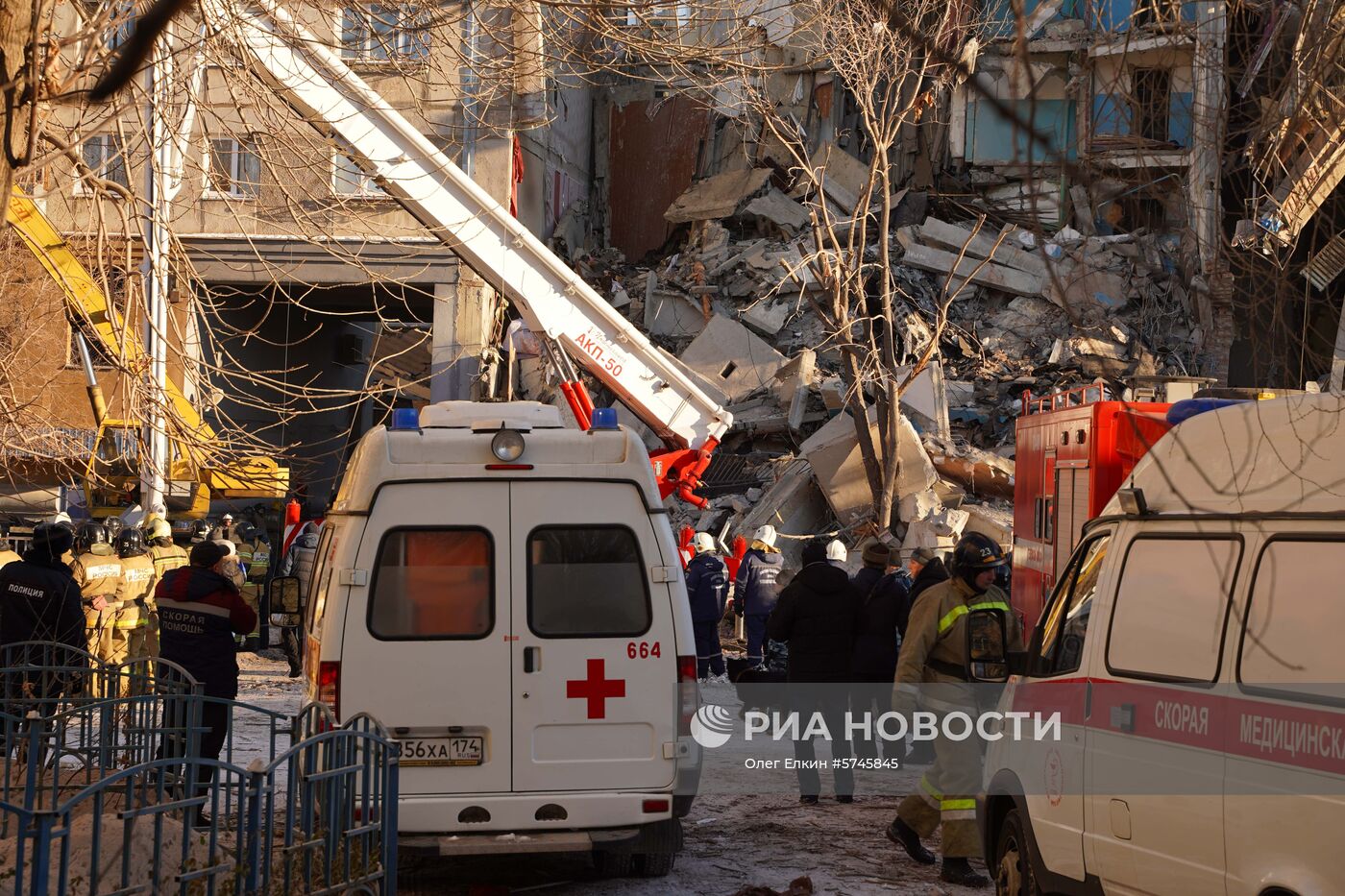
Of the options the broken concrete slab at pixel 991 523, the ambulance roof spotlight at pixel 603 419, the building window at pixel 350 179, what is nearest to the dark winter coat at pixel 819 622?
the ambulance roof spotlight at pixel 603 419

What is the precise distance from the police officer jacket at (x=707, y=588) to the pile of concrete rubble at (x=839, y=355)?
3.67 meters

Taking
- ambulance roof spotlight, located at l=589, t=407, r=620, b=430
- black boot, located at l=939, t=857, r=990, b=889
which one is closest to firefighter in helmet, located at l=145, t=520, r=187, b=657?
ambulance roof spotlight, located at l=589, t=407, r=620, b=430

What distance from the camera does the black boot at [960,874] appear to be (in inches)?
300

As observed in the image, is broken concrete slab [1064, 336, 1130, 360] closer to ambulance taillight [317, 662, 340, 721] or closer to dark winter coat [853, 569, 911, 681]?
dark winter coat [853, 569, 911, 681]

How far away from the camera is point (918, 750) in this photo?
11492 millimetres

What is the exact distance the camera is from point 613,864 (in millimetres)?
7629

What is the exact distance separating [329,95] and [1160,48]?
11.1 metres

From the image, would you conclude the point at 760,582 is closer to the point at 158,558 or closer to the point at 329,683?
the point at 158,558

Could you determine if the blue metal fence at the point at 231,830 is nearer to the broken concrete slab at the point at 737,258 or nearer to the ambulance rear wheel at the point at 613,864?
the ambulance rear wheel at the point at 613,864

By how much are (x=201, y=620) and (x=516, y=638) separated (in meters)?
2.91

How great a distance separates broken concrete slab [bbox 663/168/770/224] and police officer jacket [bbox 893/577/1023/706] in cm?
2359

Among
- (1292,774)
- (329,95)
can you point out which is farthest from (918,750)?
(329,95)

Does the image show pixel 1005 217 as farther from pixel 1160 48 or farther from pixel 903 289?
pixel 1160 48

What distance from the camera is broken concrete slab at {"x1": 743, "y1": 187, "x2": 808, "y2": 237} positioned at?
29.8m
